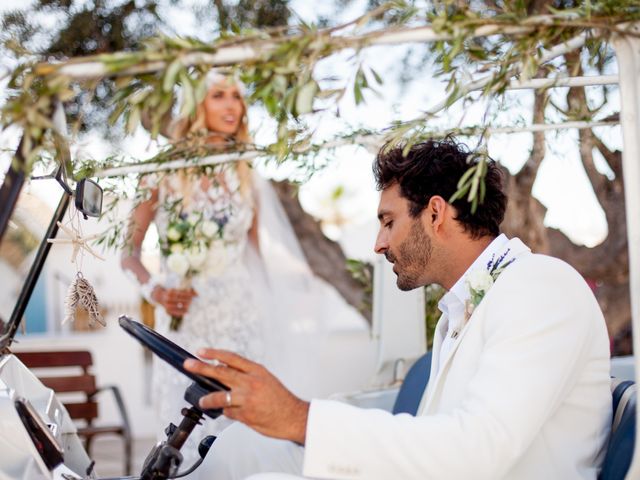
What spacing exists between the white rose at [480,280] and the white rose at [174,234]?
1950 mm

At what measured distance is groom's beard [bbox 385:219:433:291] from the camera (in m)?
2.17

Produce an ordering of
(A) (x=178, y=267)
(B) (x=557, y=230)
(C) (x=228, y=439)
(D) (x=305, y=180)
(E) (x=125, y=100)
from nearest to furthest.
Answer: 1. (E) (x=125, y=100)
2. (C) (x=228, y=439)
3. (D) (x=305, y=180)
4. (A) (x=178, y=267)
5. (B) (x=557, y=230)

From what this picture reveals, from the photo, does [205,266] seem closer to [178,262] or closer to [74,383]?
[178,262]

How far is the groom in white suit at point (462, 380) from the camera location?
1.61 meters

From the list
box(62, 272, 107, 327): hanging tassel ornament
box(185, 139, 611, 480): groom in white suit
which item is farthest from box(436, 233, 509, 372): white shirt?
box(62, 272, 107, 327): hanging tassel ornament

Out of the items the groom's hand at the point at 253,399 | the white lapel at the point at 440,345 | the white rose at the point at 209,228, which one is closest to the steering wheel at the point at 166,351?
the groom's hand at the point at 253,399

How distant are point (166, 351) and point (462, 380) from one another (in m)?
0.67

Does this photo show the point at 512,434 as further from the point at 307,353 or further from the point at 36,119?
the point at 307,353

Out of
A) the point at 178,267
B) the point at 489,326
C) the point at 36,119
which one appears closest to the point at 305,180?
the point at 178,267

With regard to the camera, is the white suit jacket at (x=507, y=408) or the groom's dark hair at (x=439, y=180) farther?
the groom's dark hair at (x=439, y=180)

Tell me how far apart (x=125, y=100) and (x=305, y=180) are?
1.56m

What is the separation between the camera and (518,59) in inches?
64.1

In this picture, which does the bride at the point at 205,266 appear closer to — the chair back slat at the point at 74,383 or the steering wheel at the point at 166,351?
the steering wheel at the point at 166,351

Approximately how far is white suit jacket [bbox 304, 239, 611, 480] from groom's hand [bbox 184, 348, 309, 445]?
0.13 ft
